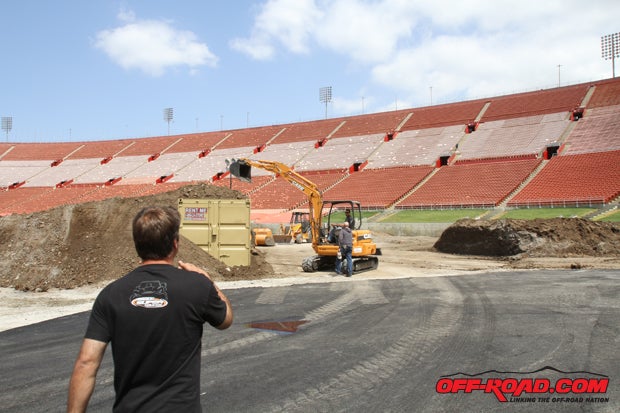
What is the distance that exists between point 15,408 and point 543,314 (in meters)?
8.10

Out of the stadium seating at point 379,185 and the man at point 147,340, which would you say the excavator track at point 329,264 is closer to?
the man at point 147,340

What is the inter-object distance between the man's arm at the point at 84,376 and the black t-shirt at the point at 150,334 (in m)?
0.05

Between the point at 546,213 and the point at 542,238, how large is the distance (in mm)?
12504

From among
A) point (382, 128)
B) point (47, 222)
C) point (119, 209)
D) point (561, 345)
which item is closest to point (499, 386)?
point (561, 345)

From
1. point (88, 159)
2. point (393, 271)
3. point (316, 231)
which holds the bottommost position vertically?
point (393, 271)

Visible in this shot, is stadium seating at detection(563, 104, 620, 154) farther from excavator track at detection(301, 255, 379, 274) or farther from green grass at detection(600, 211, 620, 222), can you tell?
excavator track at detection(301, 255, 379, 274)

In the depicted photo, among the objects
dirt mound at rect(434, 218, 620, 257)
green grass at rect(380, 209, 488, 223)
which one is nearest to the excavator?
dirt mound at rect(434, 218, 620, 257)

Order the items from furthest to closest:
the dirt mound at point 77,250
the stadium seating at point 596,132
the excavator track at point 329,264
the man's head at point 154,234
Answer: the stadium seating at point 596,132
the excavator track at point 329,264
the dirt mound at point 77,250
the man's head at point 154,234

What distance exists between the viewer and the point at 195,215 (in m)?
17.0

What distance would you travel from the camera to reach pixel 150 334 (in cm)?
247

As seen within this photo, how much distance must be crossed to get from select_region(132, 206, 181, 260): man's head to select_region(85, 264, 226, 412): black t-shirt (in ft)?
0.35

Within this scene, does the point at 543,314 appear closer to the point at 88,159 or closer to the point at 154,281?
the point at 154,281

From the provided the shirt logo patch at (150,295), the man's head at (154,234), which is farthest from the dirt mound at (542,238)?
the shirt logo patch at (150,295)

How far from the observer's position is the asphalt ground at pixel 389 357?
4.99 metres
